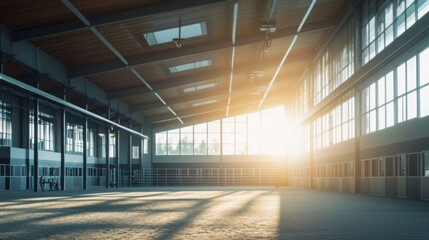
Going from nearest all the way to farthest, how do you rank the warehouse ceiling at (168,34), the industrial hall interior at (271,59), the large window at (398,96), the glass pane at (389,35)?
the large window at (398,96) → the industrial hall interior at (271,59) → the warehouse ceiling at (168,34) → the glass pane at (389,35)

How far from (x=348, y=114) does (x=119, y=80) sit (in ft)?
63.8

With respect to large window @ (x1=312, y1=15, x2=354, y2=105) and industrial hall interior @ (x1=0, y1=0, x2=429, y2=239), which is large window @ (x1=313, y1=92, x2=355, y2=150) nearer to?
industrial hall interior @ (x1=0, y1=0, x2=429, y2=239)

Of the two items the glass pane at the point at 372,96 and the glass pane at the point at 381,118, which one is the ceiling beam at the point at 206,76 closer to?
the glass pane at the point at 372,96

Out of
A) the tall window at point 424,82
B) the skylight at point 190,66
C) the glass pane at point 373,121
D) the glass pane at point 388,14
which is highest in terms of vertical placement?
the glass pane at point 388,14

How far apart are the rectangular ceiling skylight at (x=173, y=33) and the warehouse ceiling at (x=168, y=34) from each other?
0.06 meters

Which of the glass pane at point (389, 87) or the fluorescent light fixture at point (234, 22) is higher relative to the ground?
the fluorescent light fixture at point (234, 22)

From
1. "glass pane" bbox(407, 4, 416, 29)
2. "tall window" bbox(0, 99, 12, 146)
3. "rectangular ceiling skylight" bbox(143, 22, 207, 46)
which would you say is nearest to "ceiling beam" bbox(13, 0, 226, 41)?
"rectangular ceiling skylight" bbox(143, 22, 207, 46)

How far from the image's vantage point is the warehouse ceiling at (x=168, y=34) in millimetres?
28516

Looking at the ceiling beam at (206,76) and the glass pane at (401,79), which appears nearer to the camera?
the glass pane at (401,79)

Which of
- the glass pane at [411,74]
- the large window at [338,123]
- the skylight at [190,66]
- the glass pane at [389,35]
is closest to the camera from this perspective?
the glass pane at [411,74]

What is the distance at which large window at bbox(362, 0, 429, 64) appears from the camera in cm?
2555

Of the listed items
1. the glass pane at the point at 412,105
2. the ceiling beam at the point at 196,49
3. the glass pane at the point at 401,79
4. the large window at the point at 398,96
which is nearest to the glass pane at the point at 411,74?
the large window at the point at 398,96

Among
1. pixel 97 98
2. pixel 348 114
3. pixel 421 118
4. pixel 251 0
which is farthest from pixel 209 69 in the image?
pixel 421 118

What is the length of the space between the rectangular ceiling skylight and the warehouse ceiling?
2.4 inches
